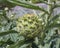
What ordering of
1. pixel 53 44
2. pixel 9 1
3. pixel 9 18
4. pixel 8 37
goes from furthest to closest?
pixel 9 18 < pixel 8 37 < pixel 53 44 < pixel 9 1

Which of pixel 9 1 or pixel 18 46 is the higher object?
pixel 9 1

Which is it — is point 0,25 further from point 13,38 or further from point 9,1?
point 9,1

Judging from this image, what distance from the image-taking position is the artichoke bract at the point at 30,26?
2.27ft

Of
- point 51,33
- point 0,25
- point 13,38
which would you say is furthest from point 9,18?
point 51,33

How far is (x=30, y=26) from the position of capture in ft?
2.28

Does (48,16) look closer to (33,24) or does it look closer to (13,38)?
(33,24)

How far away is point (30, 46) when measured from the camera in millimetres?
731

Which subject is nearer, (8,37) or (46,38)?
(46,38)

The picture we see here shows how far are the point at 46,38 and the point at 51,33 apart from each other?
3 cm

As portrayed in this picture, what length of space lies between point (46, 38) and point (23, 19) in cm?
10

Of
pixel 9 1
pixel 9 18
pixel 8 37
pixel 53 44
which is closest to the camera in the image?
pixel 9 1

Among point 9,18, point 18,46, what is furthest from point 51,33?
point 9,18

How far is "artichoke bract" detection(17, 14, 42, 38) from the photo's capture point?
0.69 metres

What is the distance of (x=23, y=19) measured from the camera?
0.72m
